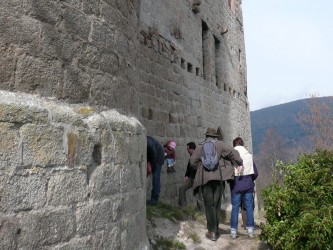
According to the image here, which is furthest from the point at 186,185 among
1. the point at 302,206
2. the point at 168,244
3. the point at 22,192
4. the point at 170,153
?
the point at 22,192

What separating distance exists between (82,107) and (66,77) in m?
0.23

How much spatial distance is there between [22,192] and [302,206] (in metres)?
2.91

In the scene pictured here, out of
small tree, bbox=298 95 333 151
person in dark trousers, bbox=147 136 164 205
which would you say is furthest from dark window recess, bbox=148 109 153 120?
small tree, bbox=298 95 333 151

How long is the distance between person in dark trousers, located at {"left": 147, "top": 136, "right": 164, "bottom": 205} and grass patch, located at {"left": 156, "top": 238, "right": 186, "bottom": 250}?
4.28 feet

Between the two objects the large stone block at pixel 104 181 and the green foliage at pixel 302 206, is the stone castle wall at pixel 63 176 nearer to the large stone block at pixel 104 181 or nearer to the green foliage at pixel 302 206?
the large stone block at pixel 104 181

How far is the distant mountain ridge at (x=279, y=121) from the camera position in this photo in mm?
106062

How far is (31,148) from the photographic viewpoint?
6.72 feet

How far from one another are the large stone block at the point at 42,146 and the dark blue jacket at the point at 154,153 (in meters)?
3.22

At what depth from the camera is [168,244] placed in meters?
4.42

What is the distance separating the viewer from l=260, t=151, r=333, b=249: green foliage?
354 cm

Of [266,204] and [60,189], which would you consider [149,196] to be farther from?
[60,189]

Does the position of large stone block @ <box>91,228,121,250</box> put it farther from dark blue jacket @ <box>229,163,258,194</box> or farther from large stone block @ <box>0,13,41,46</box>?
dark blue jacket @ <box>229,163,258,194</box>

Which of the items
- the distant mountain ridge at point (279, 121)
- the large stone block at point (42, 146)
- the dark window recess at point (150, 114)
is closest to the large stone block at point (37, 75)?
the large stone block at point (42, 146)

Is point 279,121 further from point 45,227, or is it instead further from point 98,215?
point 45,227
